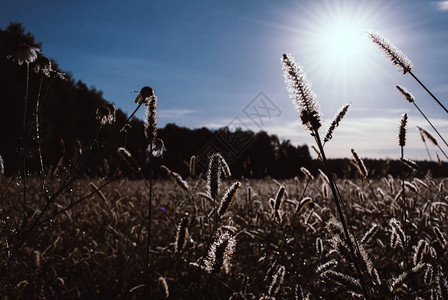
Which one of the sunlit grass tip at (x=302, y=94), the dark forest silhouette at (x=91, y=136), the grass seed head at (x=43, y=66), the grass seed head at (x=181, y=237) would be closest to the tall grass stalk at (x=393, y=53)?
the sunlit grass tip at (x=302, y=94)

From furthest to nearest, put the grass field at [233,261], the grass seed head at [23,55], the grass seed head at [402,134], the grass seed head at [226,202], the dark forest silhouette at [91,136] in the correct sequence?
the dark forest silhouette at [91,136], the grass field at [233,261], the grass seed head at [23,55], the grass seed head at [402,134], the grass seed head at [226,202]

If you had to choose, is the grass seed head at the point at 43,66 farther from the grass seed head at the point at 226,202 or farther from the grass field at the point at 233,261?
the grass seed head at the point at 226,202

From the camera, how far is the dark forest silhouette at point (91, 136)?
616 inches

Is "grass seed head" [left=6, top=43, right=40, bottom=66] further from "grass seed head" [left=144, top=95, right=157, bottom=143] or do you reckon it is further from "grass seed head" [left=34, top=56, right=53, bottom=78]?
"grass seed head" [left=144, top=95, right=157, bottom=143]

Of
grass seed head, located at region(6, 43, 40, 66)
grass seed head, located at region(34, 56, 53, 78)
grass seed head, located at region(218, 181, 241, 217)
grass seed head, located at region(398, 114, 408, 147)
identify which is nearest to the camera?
grass seed head, located at region(218, 181, 241, 217)

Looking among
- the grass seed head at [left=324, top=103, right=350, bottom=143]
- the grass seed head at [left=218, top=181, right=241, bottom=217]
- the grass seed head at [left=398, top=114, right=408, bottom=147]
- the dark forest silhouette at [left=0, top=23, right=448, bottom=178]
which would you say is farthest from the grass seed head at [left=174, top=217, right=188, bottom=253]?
the dark forest silhouette at [left=0, top=23, right=448, bottom=178]

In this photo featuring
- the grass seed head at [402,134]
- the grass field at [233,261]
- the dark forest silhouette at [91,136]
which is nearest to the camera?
the grass seed head at [402,134]

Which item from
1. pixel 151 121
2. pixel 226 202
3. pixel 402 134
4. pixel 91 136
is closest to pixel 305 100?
pixel 226 202

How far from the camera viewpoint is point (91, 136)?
12.4 meters

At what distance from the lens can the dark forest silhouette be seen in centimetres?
1564

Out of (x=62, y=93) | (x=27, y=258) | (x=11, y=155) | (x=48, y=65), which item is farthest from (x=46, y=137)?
(x=48, y=65)

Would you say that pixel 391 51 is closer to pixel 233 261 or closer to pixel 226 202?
pixel 226 202

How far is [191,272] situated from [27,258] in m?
2.19

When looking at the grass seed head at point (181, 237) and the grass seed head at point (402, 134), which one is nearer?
the grass seed head at point (181, 237)
